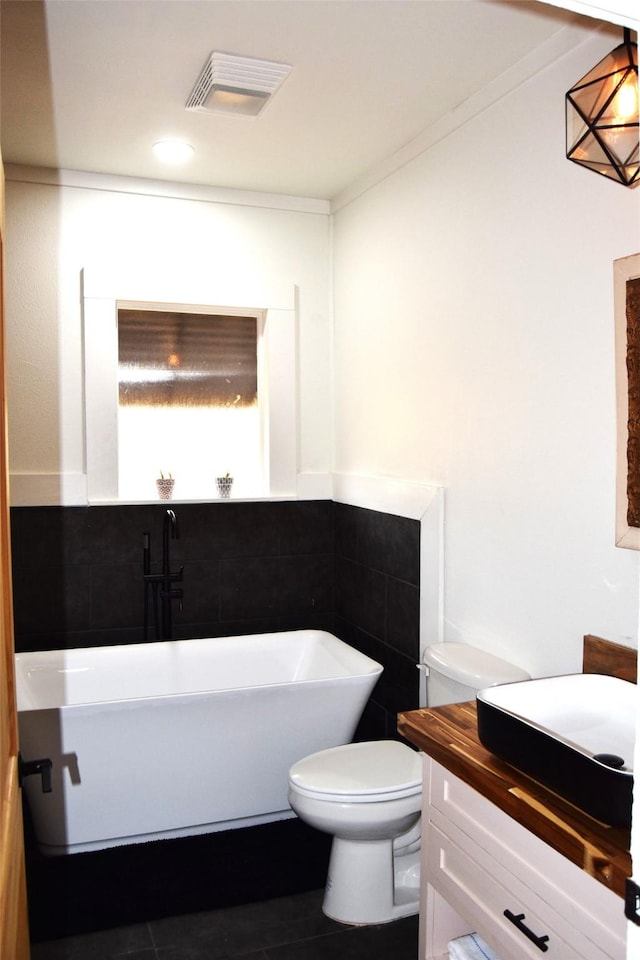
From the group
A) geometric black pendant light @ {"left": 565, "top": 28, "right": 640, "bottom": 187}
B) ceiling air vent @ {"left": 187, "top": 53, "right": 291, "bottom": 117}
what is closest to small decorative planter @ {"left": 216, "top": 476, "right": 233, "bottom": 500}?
ceiling air vent @ {"left": 187, "top": 53, "right": 291, "bottom": 117}

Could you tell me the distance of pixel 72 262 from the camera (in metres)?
3.71

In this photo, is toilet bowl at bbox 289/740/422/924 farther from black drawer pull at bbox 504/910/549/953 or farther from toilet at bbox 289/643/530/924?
black drawer pull at bbox 504/910/549/953

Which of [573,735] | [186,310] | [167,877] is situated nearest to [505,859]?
[573,735]

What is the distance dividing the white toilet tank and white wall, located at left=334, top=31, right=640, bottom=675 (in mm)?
78

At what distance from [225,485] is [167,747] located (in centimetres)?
143

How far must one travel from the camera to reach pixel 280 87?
278 cm

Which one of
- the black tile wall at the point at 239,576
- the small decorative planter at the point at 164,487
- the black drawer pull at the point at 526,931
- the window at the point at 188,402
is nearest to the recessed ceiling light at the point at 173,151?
the window at the point at 188,402

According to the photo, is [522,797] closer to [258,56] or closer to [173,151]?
[258,56]

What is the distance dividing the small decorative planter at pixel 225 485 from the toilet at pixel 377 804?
1.50 meters

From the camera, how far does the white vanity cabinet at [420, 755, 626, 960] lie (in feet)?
4.96

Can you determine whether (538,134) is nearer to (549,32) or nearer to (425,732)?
(549,32)

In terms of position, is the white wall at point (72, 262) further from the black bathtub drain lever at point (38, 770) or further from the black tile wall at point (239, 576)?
the black bathtub drain lever at point (38, 770)

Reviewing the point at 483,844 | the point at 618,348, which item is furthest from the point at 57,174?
the point at 483,844

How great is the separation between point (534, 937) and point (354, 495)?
2445 millimetres
